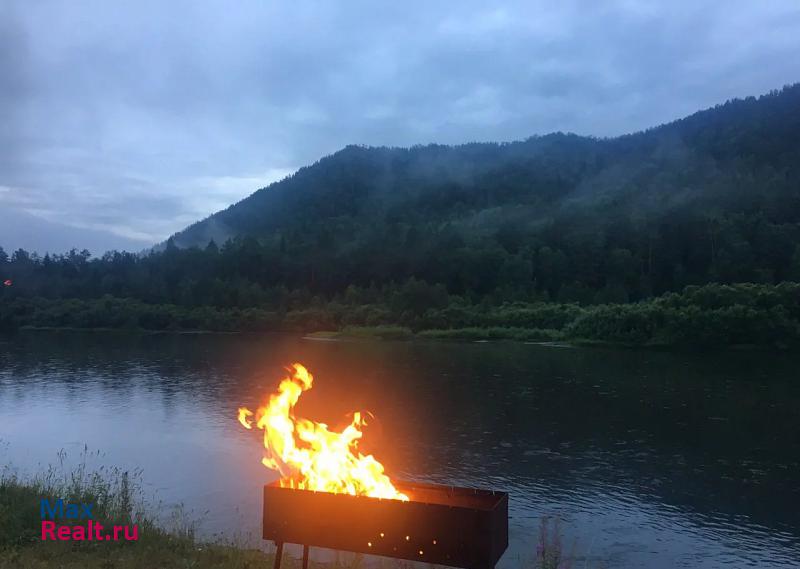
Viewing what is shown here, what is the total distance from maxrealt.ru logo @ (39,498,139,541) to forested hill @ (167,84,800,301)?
314ft

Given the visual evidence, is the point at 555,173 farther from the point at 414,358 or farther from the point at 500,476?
the point at 500,476

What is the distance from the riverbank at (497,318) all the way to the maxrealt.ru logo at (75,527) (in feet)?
220

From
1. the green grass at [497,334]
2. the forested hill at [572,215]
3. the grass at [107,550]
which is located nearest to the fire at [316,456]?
the grass at [107,550]

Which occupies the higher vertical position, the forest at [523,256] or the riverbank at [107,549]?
the forest at [523,256]

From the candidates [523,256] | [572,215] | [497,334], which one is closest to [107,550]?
[497,334]

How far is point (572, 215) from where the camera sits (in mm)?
134250

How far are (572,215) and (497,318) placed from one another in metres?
54.8

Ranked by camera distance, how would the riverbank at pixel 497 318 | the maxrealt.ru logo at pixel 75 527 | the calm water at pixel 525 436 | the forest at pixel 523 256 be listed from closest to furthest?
1. the maxrealt.ru logo at pixel 75 527
2. the calm water at pixel 525 436
3. the riverbank at pixel 497 318
4. the forest at pixel 523 256

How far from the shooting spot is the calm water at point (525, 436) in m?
15.1

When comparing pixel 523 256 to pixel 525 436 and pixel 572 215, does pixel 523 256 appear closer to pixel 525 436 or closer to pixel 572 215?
pixel 572 215

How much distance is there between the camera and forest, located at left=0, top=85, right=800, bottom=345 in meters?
87.1

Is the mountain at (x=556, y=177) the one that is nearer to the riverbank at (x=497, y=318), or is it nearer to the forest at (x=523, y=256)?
the forest at (x=523, y=256)

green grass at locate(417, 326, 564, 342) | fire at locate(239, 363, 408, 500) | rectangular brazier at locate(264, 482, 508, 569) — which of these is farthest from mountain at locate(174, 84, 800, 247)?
rectangular brazier at locate(264, 482, 508, 569)

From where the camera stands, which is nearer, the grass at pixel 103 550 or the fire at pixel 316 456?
the grass at pixel 103 550
